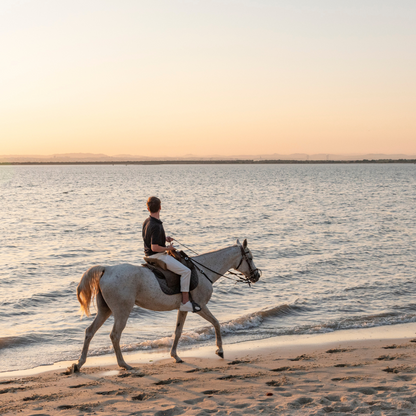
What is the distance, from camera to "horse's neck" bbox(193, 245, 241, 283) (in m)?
9.35

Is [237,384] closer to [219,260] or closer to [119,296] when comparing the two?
[119,296]

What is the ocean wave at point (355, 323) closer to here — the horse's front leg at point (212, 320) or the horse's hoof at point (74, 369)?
the horse's front leg at point (212, 320)

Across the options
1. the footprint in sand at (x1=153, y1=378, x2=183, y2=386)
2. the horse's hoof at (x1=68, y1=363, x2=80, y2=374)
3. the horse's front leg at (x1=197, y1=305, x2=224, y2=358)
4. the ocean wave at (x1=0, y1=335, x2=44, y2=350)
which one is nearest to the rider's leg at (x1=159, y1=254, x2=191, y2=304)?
the horse's front leg at (x1=197, y1=305, x2=224, y2=358)

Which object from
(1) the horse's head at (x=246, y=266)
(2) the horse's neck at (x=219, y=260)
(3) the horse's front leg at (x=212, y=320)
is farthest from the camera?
(1) the horse's head at (x=246, y=266)

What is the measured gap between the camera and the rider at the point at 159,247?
8211mm

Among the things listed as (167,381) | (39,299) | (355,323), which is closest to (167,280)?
(167,381)

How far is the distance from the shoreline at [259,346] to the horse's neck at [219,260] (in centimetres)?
167

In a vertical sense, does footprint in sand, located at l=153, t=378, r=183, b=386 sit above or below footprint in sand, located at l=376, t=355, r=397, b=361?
above

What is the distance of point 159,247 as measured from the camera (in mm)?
8180

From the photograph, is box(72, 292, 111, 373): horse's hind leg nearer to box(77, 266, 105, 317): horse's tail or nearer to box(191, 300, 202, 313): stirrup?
box(77, 266, 105, 317): horse's tail

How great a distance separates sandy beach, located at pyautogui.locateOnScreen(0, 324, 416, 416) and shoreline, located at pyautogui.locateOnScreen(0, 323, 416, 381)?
4cm

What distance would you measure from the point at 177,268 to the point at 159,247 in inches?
25.2

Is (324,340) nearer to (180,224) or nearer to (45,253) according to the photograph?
(45,253)

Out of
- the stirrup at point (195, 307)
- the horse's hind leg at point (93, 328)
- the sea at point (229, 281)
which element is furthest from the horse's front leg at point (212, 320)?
the horse's hind leg at point (93, 328)
